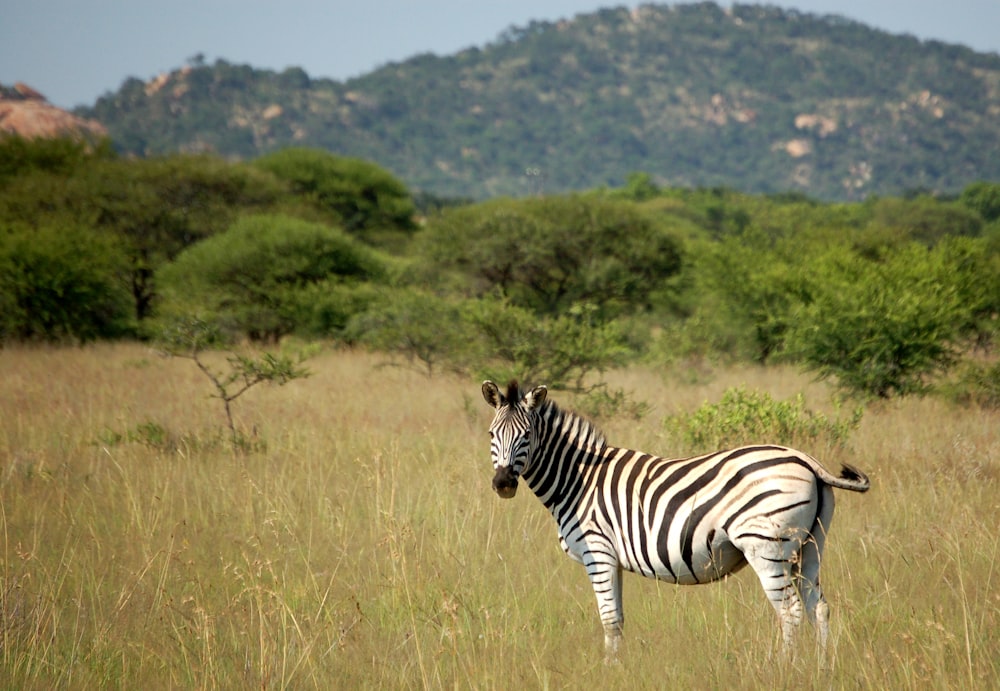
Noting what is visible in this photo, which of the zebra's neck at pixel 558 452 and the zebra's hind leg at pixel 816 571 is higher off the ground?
the zebra's neck at pixel 558 452

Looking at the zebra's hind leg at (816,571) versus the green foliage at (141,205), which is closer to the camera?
the zebra's hind leg at (816,571)

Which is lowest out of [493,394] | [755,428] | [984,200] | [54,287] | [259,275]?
[54,287]

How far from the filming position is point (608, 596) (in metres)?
4.40

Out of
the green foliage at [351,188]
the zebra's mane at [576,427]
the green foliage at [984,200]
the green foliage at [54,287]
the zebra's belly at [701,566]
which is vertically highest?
the green foliage at [984,200]

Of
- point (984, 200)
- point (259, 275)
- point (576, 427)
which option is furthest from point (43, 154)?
point (984, 200)

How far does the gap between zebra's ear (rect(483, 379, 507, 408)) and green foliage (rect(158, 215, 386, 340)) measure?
16.3 metres

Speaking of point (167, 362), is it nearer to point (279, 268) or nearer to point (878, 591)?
point (279, 268)

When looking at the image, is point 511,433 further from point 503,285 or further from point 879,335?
point 503,285

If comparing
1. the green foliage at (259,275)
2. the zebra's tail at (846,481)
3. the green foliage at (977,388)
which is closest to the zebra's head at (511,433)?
the zebra's tail at (846,481)

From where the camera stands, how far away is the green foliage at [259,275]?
2153 centimetres

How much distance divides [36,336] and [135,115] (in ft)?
582

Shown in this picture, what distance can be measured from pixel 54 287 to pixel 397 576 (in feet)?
55.4

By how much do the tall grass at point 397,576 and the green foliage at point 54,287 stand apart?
10722mm

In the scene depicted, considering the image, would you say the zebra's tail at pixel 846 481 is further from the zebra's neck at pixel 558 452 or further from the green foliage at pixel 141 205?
the green foliage at pixel 141 205
